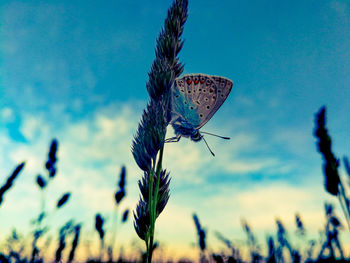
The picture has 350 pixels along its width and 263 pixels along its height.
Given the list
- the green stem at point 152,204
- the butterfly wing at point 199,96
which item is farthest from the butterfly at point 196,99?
the green stem at point 152,204

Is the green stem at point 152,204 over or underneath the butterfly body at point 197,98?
underneath

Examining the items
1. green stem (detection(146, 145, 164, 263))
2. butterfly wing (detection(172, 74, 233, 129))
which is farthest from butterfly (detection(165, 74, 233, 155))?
green stem (detection(146, 145, 164, 263))

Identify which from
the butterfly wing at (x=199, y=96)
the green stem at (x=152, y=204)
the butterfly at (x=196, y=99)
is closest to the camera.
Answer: the green stem at (x=152, y=204)

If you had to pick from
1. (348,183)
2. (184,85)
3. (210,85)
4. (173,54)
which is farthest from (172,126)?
(348,183)

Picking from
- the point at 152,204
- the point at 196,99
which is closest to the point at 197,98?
the point at 196,99

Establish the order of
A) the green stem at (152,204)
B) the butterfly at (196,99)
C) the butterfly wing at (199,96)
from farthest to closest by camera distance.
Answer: the butterfly wing at (199,96)
the butterfly at (196,99)
the green stem at (152,204)

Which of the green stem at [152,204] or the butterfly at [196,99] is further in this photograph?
the butterfly at [196,99]

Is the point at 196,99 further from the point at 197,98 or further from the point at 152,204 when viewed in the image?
the point at 152,204

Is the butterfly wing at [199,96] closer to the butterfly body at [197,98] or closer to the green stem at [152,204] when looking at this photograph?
the butterfly body at [197,98]
